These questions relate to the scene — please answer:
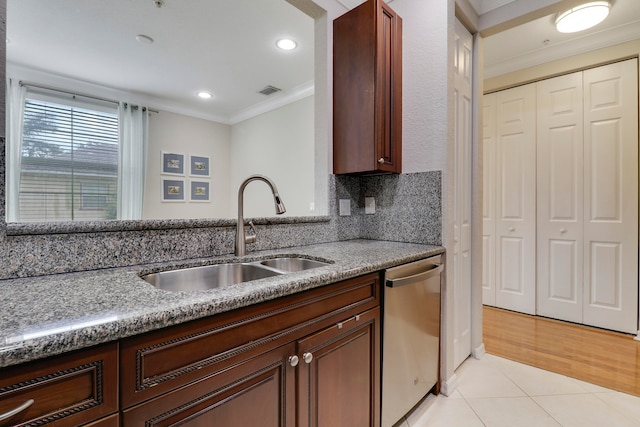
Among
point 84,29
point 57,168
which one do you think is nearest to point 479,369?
point 84,29

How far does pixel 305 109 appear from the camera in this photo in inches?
153

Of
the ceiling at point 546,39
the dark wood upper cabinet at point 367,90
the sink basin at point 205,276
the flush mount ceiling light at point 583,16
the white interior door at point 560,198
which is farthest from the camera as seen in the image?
the white interior door at point 560,198

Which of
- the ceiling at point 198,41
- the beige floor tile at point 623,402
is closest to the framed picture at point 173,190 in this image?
the ceiling at point 198,41

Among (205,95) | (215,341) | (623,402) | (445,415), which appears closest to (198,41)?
(205,95)

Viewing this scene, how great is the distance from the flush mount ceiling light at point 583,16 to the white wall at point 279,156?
2.43m

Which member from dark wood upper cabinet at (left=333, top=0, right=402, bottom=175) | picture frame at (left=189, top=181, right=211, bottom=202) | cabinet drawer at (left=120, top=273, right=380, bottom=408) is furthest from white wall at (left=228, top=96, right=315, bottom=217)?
cabinet drawer at (left=120, top=273, right=380, bottom=408)

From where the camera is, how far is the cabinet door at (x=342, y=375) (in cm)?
97

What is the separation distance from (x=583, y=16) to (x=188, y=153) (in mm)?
4701

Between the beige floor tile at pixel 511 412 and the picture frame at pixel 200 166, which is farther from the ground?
the picture frame at pixel 200 166

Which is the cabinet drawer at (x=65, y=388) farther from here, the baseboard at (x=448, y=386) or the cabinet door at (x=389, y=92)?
the baseboard at (x=448, y=386)

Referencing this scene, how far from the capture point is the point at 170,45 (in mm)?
2875

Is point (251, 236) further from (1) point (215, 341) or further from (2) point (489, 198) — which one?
(2) point (489, 198)

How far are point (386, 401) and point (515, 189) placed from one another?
8.56 feet

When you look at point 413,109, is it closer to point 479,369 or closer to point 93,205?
point 479,369
